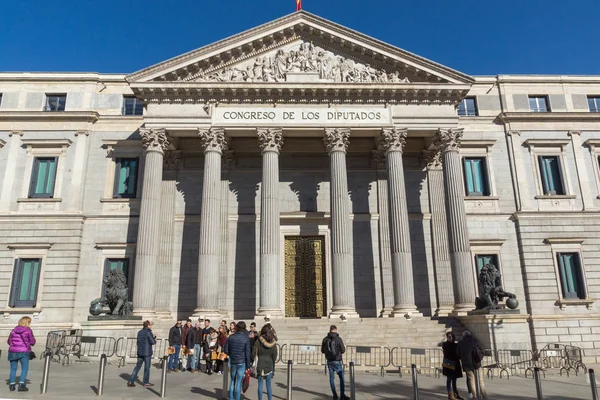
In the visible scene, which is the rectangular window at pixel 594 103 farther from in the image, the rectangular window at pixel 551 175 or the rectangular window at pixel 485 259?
the rectangular window at pixel 485 259

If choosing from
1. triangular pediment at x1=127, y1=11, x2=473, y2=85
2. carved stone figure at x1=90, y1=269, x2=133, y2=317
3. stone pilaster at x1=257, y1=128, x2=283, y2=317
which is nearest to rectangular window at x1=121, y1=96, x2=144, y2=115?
triangular pediment at x1=127, y1=11, x2=473, y2=85

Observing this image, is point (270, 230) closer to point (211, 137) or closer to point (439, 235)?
point (211, 137)

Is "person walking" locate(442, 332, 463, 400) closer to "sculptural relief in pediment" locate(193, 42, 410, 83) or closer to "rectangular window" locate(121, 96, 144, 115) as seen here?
"sculptural relief in pediment" locate(193, 42, 410, 83)

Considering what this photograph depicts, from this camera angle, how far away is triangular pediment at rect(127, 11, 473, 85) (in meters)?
26.4

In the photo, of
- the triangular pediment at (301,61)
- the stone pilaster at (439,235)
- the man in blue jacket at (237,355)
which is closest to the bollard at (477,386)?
the man in blue jacket at (237,355)

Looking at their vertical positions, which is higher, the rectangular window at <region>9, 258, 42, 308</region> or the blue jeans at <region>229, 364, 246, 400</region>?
the rectangular window at <region>9, 258, 42, 308</region>

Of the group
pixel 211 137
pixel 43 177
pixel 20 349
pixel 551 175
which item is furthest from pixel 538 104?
pixel 43 177

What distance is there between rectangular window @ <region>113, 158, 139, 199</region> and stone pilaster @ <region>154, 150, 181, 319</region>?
6.43 ft

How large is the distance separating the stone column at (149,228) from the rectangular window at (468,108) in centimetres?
1907

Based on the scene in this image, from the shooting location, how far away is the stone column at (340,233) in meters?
23.2

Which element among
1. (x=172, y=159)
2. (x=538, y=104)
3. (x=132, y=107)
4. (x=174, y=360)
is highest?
(x=538, y=104)

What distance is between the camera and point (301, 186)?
96.8 ft

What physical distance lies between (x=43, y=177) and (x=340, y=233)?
1869 cm

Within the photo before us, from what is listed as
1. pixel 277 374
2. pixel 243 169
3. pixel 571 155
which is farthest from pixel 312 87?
pixel 571 155
